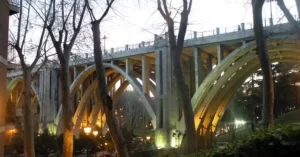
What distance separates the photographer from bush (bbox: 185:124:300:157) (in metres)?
5.43

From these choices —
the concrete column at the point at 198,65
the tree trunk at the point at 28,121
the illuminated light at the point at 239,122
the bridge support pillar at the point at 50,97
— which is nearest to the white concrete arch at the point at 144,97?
the concrete column at the point at 198,65

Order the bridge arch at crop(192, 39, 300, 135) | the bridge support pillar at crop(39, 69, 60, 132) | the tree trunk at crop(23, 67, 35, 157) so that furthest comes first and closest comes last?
the bridge support pillar at crop(39, 69, 60, 132) < the bridge arch at crop(192, 39, 300, 135) < the tree trunk at crop(23, 67, 35, 157)

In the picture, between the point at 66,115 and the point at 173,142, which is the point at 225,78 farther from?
the point at 66,115

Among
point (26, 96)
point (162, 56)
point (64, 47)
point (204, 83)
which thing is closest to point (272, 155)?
point (64, 47)

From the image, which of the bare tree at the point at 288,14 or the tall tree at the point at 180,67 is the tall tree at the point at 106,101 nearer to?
the tall tree at the point at 180,67

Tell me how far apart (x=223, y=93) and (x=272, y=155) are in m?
24.0

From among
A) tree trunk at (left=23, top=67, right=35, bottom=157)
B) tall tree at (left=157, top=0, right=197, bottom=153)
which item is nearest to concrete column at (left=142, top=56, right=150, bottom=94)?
tree trunk at (left=23, top=67, right=35, bottom=157)

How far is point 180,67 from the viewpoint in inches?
431

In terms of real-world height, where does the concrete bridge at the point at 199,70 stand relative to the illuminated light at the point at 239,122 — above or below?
above

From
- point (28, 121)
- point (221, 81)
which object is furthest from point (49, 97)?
point (28, 121)

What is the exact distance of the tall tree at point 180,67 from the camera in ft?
35.0

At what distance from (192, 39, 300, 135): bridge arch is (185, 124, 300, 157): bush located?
18609 millimetres

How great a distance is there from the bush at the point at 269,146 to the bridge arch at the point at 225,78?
18609mm

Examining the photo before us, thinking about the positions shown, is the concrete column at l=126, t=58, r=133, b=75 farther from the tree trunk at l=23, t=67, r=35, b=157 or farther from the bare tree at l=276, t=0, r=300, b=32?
the bare tree at l=276, t=0, r=300, b=32
